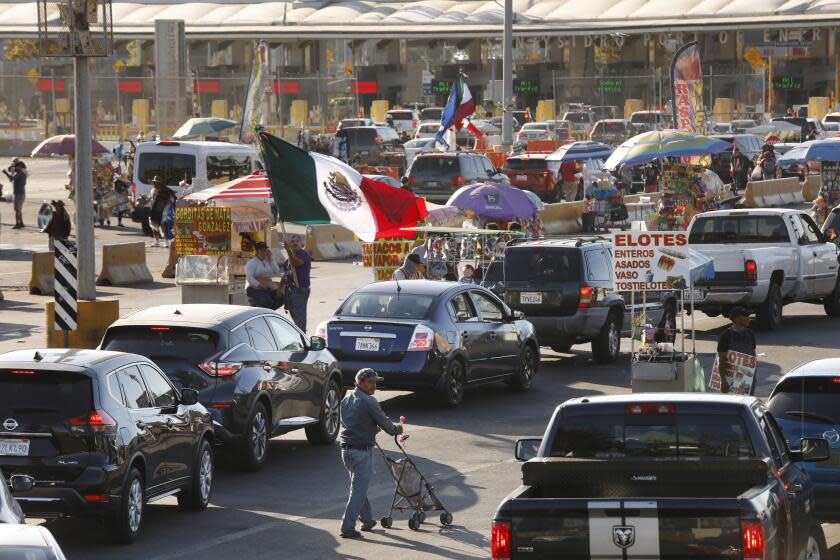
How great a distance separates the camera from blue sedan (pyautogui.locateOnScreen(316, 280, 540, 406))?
18688 mm

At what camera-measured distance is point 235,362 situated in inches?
606

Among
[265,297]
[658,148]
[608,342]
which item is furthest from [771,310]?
[265,297]

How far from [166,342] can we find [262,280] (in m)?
7.93

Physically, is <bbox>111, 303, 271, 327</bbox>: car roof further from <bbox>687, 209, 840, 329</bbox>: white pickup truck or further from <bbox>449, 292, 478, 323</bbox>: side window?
<bbox>687, 209, 840, 329</bbox>: white pickup truck

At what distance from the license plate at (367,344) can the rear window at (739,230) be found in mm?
8616

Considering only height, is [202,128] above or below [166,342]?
above

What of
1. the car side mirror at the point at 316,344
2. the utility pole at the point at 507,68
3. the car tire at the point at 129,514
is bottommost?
the car tire at the point at 129,514

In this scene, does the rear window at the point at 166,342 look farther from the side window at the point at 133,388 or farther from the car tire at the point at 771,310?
the car tire at the point at 771,310

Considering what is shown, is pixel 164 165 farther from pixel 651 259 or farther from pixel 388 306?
pixel 651 259

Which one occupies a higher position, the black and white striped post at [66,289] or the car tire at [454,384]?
the black and white striped post at [66,289]

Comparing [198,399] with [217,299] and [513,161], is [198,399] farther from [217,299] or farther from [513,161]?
[513,161]

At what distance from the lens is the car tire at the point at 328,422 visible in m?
17.2

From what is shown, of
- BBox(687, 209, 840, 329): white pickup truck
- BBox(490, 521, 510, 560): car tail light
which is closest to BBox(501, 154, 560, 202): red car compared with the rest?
BBox(687, 209, 840, 329): white pickup truck

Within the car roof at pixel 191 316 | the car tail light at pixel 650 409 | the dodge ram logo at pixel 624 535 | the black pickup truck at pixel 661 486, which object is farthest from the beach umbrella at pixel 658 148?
the dodge ram logo at pixel 624 535
